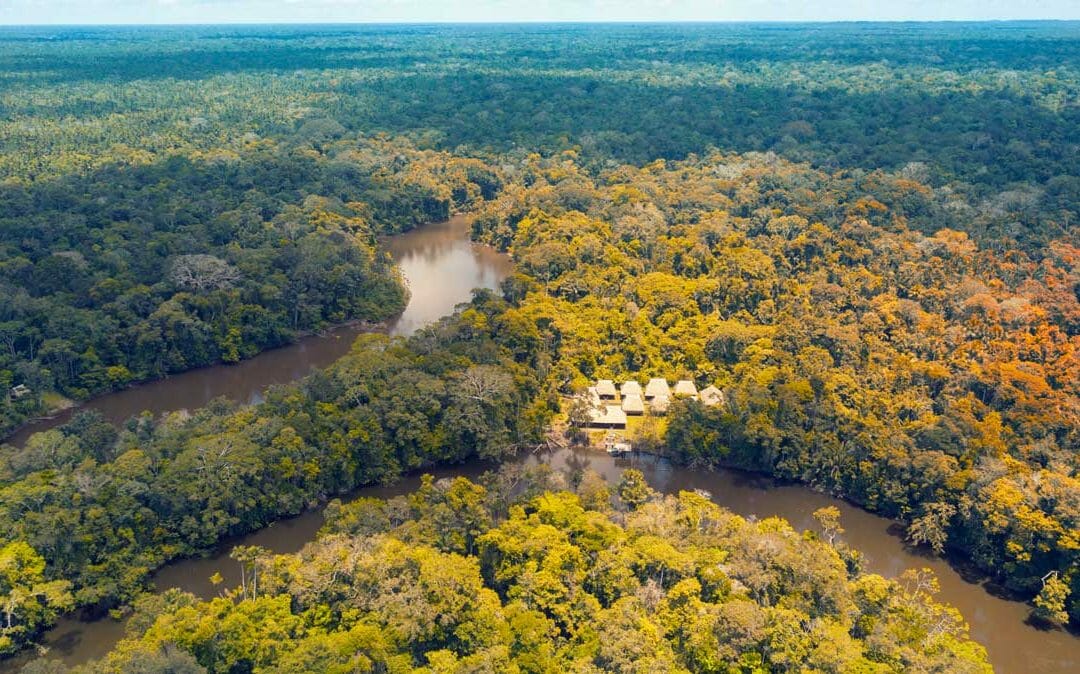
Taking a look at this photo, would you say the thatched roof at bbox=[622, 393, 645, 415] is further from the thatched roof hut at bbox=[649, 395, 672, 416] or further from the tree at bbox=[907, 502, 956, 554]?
the tree at bbox=[907, 502, 956, 554]

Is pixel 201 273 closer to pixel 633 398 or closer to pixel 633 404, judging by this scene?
pixel 633 398

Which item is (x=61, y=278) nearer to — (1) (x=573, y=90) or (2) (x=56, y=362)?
(2) (x=56, y=362)

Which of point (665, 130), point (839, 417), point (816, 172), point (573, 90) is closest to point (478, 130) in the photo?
point (665, 130)

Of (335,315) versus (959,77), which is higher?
(959,77)

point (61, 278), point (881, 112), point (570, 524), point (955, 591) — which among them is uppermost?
point (881, 112)

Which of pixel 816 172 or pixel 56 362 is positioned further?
pixel 816 172
